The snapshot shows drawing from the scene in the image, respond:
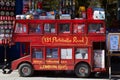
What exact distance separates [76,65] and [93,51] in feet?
1.98

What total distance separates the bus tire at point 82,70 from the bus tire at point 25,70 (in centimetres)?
125

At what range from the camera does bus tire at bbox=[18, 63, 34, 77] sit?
1212cm

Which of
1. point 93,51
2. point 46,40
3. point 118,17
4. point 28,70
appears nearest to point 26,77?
point 28,70

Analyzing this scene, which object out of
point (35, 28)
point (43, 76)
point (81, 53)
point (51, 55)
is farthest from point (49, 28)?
point (43, 76)

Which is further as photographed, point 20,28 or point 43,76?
point 43,76

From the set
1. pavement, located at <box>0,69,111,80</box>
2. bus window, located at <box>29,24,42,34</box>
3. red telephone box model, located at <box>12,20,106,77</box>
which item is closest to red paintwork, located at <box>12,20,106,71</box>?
red telephone box model, located at <box>12,20,106,77</box>

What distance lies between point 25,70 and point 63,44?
129 cm

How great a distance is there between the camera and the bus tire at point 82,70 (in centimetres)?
1191

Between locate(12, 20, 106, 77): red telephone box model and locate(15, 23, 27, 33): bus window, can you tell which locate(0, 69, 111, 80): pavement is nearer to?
locate(12, 20, 106, 77): red telephone box model

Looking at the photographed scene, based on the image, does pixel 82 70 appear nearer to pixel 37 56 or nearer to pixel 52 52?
pixel 52 52

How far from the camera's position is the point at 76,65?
1196 centimetres

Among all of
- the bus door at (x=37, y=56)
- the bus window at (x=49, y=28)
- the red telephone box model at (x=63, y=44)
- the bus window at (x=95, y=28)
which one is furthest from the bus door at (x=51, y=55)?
the bus window at (x=95, y=28)

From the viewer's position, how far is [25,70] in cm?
1215

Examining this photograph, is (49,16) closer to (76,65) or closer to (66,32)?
(66,32)
